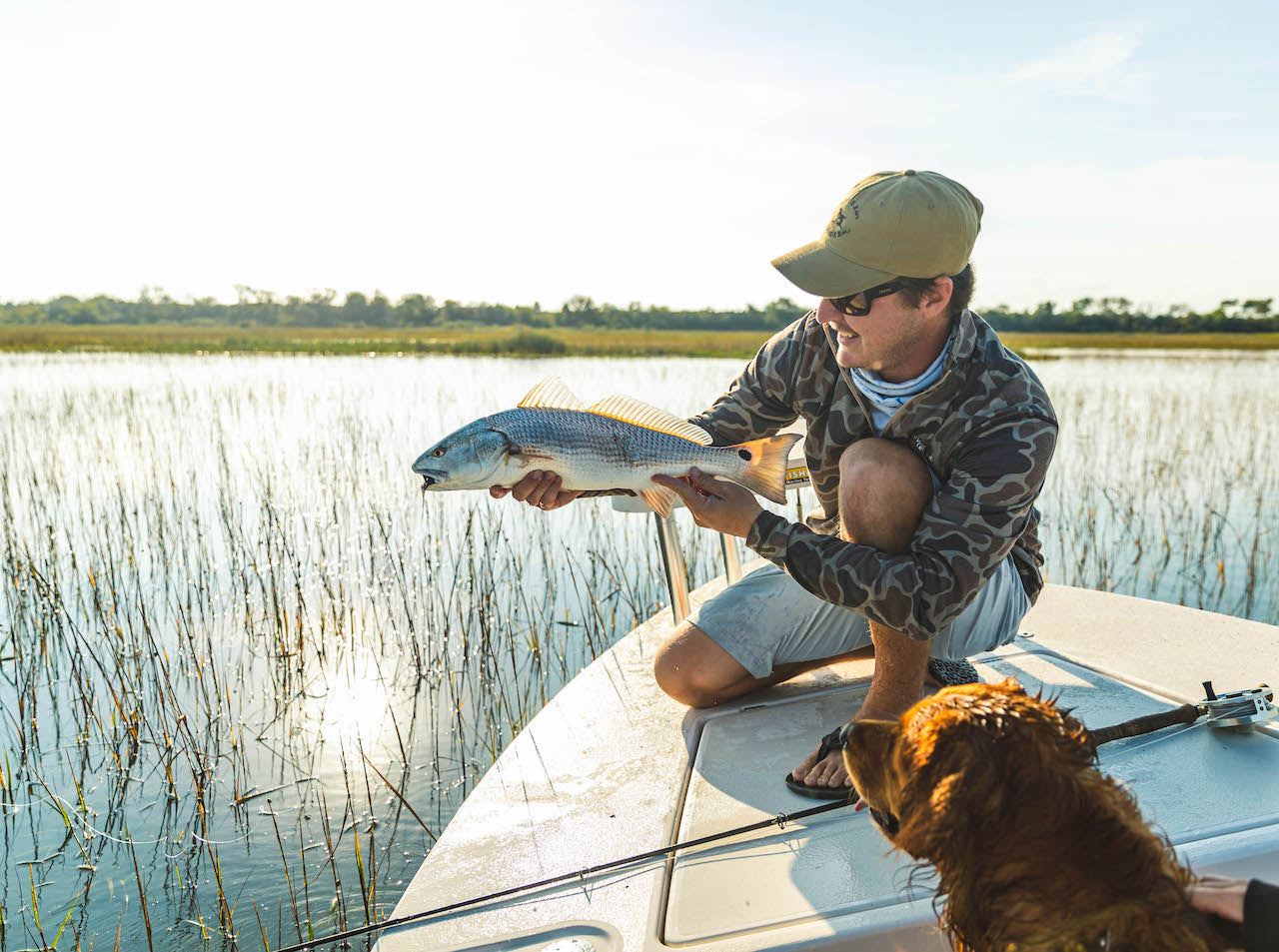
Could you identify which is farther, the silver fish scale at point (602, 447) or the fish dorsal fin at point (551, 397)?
the fish dorsal fin at point (551, 397)

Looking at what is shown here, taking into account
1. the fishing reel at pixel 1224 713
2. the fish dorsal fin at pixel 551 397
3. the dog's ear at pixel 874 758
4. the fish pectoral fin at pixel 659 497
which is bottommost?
the fishing reel at pixel 1224 713

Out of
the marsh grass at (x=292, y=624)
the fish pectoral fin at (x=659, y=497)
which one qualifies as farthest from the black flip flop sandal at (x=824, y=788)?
the marsh grass at (x=292, y=624)

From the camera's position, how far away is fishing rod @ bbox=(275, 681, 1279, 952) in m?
2.63

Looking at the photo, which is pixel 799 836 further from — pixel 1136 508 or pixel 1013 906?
pixel 1136 508

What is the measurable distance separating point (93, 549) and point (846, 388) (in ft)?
23.1

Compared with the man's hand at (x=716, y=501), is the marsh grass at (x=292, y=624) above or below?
below

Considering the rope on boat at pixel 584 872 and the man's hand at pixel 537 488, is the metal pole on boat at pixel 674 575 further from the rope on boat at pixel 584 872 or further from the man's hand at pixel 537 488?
the rope on boat at pixel 584 872

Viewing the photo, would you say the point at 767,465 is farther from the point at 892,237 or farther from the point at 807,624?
the point at 892,237

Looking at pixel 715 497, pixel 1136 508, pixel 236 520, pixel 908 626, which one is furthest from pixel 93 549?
pixel 1136 508

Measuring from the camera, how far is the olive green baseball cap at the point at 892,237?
3523mm

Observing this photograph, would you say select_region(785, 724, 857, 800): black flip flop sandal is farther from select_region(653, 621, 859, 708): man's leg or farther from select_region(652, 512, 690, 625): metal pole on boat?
select_region(652, 512, 690, 625): metal pole on boat

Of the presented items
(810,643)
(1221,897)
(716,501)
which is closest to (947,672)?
(810,643)

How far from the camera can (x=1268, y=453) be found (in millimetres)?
13492

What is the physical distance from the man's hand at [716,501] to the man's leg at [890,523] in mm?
414
